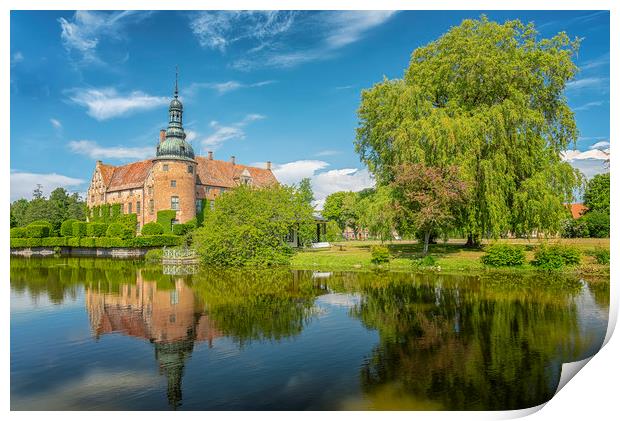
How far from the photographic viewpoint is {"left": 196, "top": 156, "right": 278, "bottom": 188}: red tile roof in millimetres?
45688

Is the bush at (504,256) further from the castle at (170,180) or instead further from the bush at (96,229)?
the bush at (96,229)

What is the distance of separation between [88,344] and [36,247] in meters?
30.3

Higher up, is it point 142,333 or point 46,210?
point 46,210

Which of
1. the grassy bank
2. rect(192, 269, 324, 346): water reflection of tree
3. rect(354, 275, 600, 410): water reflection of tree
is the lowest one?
rect(354, 275, 600, 410): water reflection of tree

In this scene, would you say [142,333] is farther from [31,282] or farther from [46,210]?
[46,210]

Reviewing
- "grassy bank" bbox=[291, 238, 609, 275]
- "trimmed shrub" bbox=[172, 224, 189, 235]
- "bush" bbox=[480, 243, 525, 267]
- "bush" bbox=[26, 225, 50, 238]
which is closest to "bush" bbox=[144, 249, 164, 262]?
"trimmed shrub" bbox=[172, 224, 189, 235]

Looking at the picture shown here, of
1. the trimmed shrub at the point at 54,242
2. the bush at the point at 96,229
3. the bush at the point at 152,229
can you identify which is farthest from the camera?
the bush at the point at 96,229

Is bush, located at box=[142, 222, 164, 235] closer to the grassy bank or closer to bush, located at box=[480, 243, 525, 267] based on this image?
the grassy bank

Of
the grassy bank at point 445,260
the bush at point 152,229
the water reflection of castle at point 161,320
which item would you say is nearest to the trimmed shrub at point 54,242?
the bush at point 152,229

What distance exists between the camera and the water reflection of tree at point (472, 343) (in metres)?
5.98

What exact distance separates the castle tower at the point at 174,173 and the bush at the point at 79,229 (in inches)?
246

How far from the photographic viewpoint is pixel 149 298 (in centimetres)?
1313

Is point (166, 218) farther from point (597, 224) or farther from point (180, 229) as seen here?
point (597, 224)
